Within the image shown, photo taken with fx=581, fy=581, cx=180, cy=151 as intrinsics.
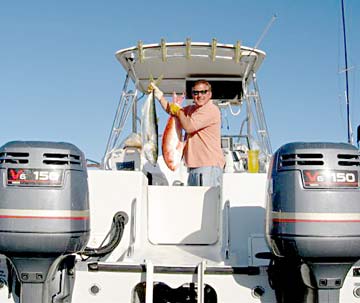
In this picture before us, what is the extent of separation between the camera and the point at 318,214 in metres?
3.35

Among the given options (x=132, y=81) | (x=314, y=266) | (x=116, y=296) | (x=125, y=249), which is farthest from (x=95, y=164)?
(x=314, y=266)

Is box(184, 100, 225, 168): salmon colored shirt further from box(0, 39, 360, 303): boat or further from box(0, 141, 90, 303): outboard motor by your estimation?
box(0, 141, 90, 303): outboard motor

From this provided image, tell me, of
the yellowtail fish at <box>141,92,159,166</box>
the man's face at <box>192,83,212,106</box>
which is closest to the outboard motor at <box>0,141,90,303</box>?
the man's face at <box>192,83,212,106</box>

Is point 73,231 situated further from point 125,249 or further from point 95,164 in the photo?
point 95,164

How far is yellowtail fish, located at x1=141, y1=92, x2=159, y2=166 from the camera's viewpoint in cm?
580

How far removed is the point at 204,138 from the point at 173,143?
591mm

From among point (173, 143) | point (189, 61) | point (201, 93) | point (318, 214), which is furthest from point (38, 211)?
point (189, 61)

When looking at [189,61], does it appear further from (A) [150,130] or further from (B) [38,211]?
(B) [38,211]

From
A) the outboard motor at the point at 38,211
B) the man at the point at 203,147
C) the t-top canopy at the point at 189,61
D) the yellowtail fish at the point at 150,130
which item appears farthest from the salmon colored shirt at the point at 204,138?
the outboard motor at the point at 38,211

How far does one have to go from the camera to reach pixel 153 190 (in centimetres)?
508

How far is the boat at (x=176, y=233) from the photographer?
11.1 ft

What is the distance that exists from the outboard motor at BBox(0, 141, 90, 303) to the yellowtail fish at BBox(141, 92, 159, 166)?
7.47 feet

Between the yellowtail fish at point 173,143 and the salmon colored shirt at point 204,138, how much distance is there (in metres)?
0.45

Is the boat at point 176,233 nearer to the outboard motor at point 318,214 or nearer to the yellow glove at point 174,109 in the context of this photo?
the outboard motor at point 318,214
